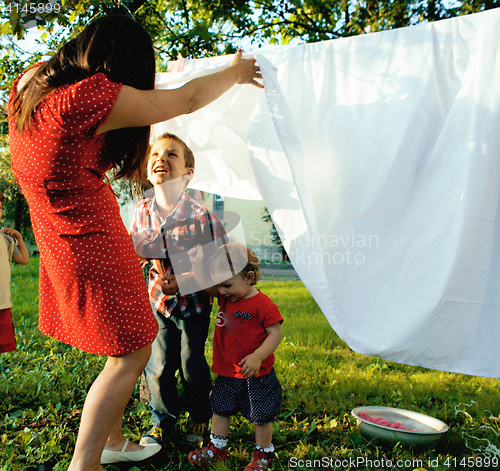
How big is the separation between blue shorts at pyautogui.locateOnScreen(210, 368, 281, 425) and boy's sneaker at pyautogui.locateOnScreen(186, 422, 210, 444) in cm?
29

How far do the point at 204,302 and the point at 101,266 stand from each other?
0.76m

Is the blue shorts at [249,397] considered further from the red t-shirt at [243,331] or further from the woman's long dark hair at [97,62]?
the woman's long dark hair at [97,62]

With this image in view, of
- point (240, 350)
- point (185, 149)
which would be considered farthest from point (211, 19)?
point (240, 350)

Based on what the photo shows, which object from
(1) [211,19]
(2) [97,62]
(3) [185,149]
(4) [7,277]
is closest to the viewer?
(2) [97,62]

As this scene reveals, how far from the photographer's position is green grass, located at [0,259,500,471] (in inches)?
78.7

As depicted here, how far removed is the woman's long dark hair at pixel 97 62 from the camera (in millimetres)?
1425

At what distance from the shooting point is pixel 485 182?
160cm

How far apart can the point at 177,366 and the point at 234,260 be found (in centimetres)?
70

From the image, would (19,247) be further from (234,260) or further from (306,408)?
(306,408)

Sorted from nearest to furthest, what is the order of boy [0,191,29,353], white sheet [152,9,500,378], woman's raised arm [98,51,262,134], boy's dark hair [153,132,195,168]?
woman's raised arm [98,51,262,134] → white sheet [152,9,500,378] → boy's dark hair [153,132,195,168] → boy [0,191,29,353]

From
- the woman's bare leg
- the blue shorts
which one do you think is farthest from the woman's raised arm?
the blue shorts

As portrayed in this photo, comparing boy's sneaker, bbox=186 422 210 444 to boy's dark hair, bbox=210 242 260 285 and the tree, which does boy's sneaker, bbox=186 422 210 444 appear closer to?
boy's dark hair, bbox=210 242 260 285

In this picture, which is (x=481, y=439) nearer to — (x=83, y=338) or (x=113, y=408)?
(x=113, y=408)

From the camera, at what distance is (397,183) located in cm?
175
